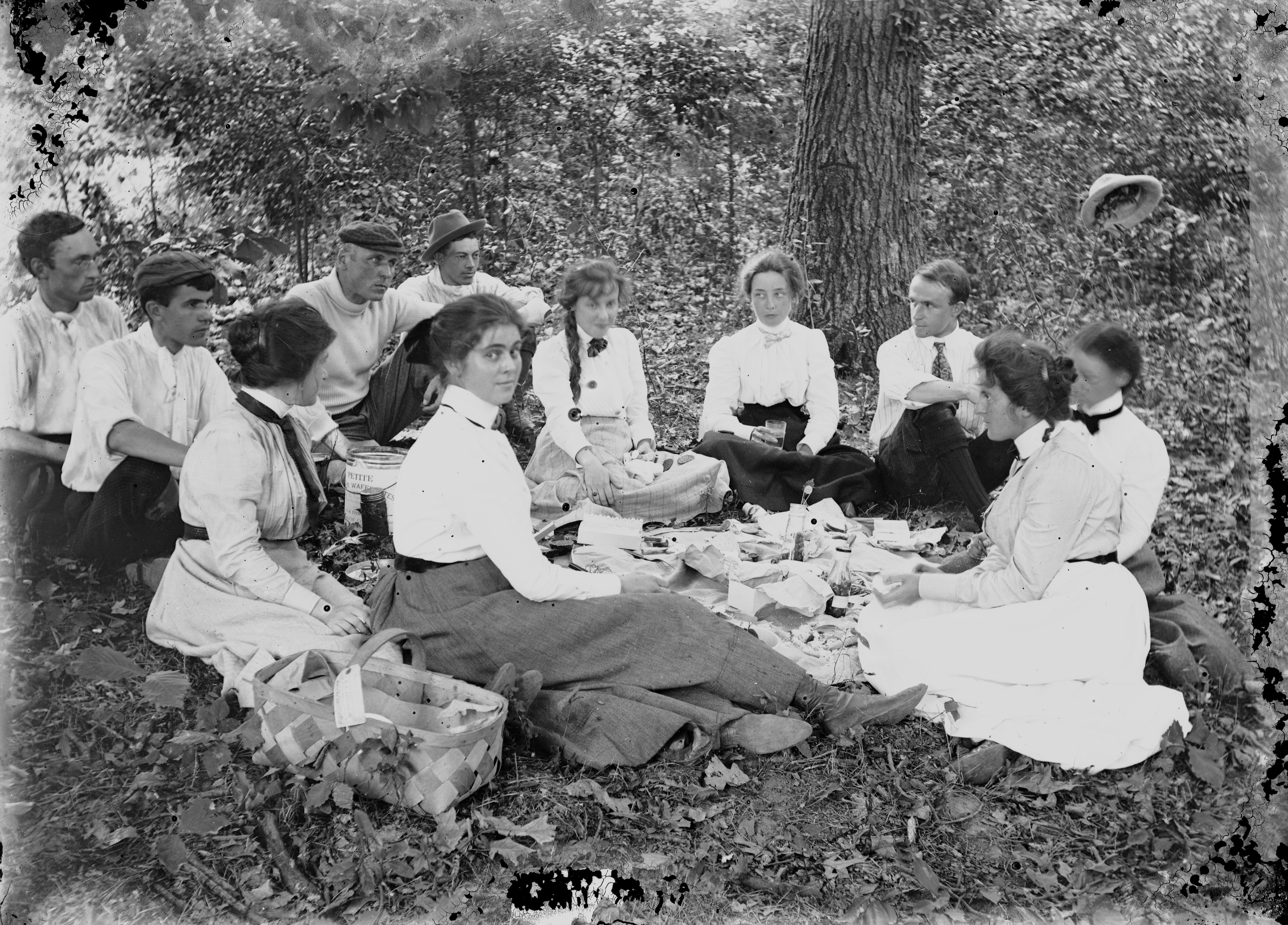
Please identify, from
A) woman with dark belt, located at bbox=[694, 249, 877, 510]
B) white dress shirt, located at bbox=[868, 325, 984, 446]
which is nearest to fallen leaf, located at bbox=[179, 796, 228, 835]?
woman with dark belt, located at bbox=[694, 249, 877, 510]

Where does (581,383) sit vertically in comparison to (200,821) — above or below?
above

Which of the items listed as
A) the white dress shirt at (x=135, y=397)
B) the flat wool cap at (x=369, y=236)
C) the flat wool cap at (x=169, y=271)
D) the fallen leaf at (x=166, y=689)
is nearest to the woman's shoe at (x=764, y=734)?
the fallen leaf at (x=166, y=689)

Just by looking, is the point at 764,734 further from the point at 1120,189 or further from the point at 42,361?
the point at 1120,189

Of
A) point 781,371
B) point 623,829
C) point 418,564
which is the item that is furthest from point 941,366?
point 623,829

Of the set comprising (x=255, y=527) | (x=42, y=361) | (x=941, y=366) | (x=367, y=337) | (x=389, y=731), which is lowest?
(x=389, y=731)

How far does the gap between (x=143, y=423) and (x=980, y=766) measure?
12.2ft

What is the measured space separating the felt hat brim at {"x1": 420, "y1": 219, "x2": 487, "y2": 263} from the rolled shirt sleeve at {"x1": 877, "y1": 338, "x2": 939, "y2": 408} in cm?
262

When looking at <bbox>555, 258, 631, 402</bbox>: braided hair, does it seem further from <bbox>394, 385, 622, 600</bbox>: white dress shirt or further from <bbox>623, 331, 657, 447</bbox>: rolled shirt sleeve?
<bbox>394, 385, 622, 600</bbox>: white dress shirt

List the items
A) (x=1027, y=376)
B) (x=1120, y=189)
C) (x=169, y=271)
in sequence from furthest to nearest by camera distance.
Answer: (x=1120, y=189), (x=169, y=271), (x=1027, y=376)

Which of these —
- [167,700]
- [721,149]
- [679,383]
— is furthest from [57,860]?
[721,149]

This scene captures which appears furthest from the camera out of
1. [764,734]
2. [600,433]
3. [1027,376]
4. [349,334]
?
[349,334]

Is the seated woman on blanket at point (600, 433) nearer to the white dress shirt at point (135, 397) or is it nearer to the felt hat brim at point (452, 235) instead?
the felt hat brim at point (452, 235)

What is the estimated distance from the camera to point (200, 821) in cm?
307

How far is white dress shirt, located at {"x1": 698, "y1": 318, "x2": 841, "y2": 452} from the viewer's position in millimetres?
6355
